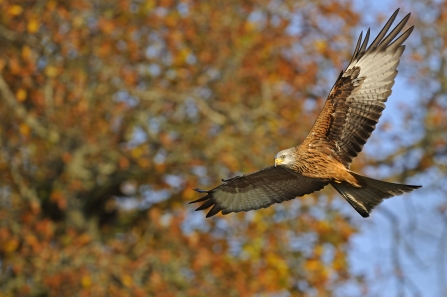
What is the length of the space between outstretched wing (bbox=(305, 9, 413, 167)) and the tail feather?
0.18m

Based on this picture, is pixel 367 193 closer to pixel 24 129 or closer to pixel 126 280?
pixel 126 280

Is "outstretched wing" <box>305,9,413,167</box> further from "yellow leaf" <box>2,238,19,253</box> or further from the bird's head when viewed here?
"yellow leaf" <box>2,238,19,253</box>

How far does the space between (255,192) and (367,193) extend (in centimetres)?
94

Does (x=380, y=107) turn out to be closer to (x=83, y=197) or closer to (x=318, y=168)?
(x=318, y=168)

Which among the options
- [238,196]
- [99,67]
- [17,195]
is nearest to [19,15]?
[99,67]

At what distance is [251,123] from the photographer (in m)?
11.3

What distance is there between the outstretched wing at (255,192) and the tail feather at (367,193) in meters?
0.48

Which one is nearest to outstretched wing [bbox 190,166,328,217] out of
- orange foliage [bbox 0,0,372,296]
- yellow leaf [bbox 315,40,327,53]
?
orange foliage [bbox 0,0,372,296]

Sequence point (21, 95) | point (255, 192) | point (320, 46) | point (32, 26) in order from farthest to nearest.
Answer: point (320, 46) < point (21, 95) < point (32, 26) < point (255, 192)

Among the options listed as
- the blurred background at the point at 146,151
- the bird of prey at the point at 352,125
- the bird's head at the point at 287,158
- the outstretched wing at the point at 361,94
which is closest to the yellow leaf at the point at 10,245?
the blurred background at the point at 146,151

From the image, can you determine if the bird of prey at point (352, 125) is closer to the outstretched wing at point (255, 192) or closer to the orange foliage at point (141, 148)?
the outstretched wing at point (255, 192)

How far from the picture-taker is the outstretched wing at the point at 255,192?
6.27 metres

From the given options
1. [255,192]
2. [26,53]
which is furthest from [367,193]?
[26,53]

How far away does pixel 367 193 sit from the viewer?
573cm
